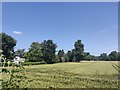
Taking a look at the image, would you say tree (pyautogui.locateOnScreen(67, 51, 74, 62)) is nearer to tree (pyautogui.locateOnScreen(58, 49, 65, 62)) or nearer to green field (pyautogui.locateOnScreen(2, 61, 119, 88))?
tree (pyautogui.locateOnScreen(58, 49, 65, 62))

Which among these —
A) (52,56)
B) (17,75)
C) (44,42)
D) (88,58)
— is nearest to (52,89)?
(17,75)

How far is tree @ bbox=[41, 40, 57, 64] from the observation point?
82531mm

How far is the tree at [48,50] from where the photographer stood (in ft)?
271

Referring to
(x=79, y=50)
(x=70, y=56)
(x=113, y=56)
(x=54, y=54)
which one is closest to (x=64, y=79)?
(x=54, y=54)

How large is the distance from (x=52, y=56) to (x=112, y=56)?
84.6 feet

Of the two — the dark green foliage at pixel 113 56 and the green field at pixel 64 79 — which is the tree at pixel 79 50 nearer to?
the dark green foliage at pixel 113 56

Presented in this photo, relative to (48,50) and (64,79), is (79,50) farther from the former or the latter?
(64,79)

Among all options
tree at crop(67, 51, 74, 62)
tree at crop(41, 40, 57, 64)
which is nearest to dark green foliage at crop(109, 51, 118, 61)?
tree at crop(67, 51, 74, 62)

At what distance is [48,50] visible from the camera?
8662 cm

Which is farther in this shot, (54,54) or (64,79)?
(54,54)

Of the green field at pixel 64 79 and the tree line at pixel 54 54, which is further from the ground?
the tree line at pixel 54 54

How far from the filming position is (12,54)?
10.7ft

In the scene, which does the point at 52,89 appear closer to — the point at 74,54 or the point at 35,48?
the point at 35,48

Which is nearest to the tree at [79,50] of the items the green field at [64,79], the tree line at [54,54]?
the tree line at [54,54]
